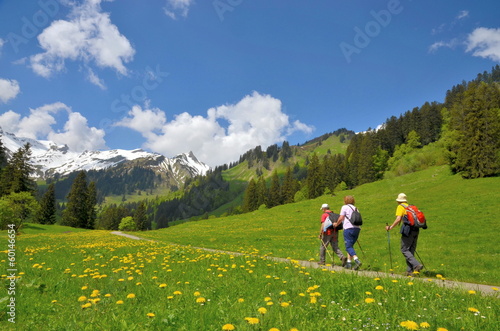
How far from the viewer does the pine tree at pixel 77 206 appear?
82000 mm

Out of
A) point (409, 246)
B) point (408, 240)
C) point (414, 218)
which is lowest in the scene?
point (409, 246)

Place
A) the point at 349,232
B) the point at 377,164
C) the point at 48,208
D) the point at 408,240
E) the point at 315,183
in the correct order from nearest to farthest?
the point at 408,240 → the point at 349,232 → the point at 48,208 → the point at 377,164 → the point at 315,183

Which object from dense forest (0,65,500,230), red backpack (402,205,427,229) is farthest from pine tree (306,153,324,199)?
red backpack (402,205,427,229)

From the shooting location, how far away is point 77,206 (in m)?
83.1

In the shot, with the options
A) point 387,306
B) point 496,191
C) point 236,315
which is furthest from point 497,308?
point 496,191

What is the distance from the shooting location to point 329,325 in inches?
139

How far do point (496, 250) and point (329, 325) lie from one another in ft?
57.3

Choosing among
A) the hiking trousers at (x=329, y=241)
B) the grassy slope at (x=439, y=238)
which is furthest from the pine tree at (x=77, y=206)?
the hiking trousers at (x=329, y=241)

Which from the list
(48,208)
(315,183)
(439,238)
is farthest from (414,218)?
(48,208)

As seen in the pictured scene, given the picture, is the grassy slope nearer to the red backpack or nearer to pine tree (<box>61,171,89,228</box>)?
the red backpack

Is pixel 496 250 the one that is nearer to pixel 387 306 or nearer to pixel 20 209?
pixel 387 306

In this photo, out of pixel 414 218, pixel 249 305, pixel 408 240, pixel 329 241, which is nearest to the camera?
pixel 249 305

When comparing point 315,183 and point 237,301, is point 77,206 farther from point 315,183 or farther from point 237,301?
point 237,301

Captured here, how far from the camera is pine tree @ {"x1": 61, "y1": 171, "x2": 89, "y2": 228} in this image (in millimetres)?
82000
